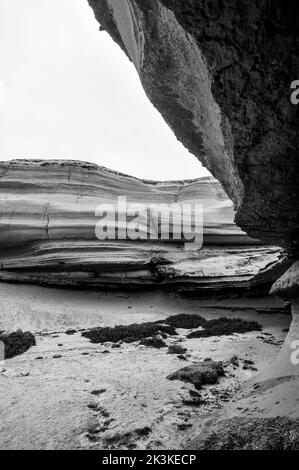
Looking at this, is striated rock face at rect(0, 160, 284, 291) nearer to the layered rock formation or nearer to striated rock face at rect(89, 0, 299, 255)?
the layered rock formation

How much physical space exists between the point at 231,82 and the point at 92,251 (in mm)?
21038

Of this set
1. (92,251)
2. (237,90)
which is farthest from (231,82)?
(92,251)

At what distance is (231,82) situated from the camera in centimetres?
462

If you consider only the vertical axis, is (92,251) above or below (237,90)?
below

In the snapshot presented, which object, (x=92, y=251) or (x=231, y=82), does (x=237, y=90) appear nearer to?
(x=231, y=82)

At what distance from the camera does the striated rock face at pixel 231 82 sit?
3.95 metres

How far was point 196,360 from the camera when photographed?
493 inches

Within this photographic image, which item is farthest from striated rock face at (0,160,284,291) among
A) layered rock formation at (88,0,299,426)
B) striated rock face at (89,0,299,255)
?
striated rock face at (89,0,299,255)

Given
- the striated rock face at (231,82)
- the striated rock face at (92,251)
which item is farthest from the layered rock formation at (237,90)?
the striated rock face at (92,251)

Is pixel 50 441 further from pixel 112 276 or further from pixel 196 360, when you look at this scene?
pixel 112 276

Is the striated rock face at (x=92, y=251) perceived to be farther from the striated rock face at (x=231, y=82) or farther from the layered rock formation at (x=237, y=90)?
the striated rock face at (x=231, y=82)

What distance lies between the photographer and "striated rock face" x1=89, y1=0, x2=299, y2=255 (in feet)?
13.0
